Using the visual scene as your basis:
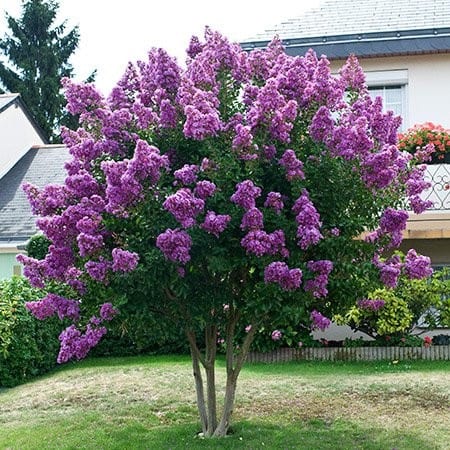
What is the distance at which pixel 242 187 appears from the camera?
657cm

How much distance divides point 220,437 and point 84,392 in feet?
11.4

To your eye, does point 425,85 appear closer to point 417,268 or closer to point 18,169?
point 417,268

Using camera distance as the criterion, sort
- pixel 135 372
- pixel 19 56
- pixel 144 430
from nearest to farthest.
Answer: pixel 144 430 < pixel 135 372 < pixel 19 56

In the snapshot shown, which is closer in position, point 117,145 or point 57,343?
point 117,145

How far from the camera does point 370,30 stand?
610 inches

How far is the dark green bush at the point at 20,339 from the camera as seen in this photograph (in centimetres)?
1203

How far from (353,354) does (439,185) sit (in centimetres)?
350

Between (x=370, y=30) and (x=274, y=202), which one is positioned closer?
(x=274, y=202)

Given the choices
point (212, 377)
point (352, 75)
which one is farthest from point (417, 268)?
point (212, 377)

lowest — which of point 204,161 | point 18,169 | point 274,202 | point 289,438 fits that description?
point 289,438

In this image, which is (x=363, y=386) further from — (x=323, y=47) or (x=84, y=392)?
(x=323, y=47)

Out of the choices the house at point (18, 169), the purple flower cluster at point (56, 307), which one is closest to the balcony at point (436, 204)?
the purple flower cluster at point (56, 307)

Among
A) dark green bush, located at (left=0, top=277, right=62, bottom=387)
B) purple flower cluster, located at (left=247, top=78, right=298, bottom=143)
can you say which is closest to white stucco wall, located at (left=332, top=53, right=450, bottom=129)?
dark green bush, located at (left=0, top=277, right=62, bottom=387)

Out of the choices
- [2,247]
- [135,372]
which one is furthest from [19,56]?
[135,372]
